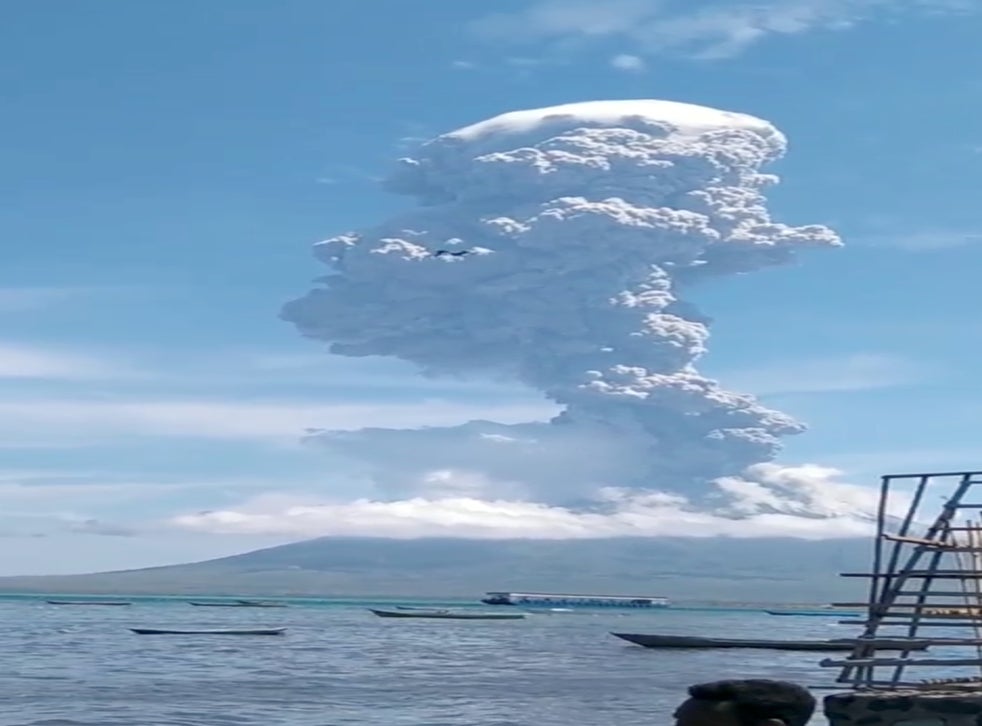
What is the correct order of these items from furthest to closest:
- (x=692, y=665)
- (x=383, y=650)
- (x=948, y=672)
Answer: (x=383, y=650) → (x=692, y=665) → (x=948, y=672)

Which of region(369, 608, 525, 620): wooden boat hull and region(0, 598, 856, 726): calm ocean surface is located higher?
region(369, 608, 525, 620): wooden boat hull

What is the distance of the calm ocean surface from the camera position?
129 feet

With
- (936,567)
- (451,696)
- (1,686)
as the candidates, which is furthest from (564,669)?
(936,567)

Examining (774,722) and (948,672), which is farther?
(948,672)

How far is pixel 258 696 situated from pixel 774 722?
4075cm

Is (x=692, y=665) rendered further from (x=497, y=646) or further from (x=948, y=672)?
(x=497, y=646)

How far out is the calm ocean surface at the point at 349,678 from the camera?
3922 centimetres

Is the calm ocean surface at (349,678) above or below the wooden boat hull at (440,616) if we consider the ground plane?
below

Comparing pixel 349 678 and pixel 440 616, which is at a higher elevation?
pixel 440 616

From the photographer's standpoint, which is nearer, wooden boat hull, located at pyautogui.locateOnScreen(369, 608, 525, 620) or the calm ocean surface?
the calm ocean surface

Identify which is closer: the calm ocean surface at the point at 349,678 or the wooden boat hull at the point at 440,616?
the calm ocean surface at the point at 349,678

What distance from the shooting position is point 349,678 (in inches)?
2154

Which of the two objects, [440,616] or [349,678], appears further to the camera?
[440,616]

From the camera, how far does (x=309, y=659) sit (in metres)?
67.5
